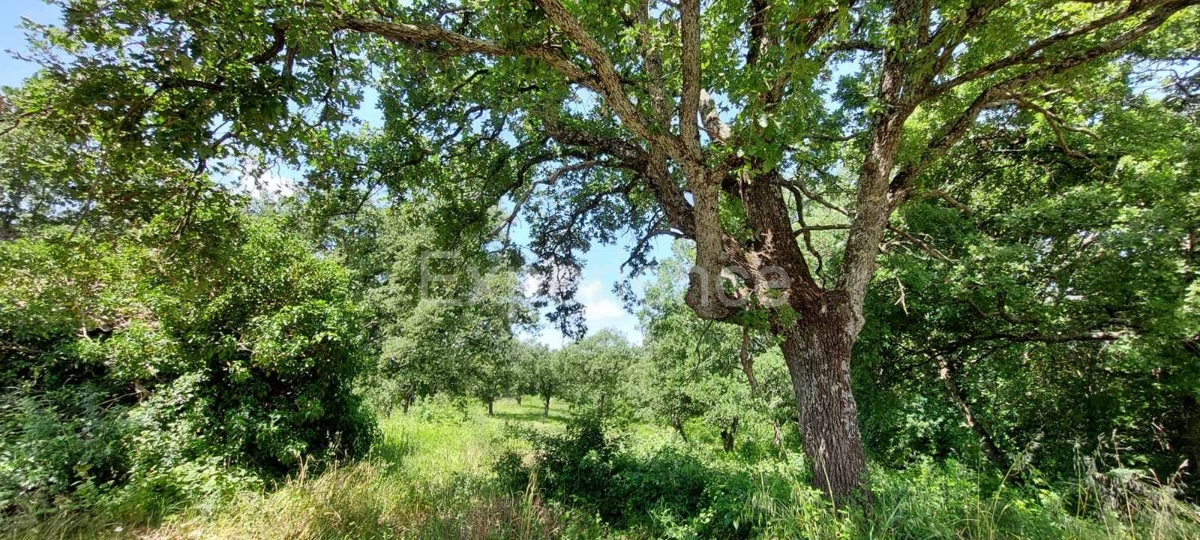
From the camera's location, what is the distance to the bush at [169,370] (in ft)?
14.1

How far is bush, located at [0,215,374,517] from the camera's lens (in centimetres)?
429

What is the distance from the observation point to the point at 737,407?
35.8 ft

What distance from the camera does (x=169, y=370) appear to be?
5.64 meters

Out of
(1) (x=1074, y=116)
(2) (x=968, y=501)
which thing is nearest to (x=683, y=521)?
(2) (x=968, y=501)

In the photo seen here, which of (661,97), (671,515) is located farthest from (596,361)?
(661,97)

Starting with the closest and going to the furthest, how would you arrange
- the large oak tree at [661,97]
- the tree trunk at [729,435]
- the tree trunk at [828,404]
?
the large oak tree at [661,97] < the tree trunk at [828,404] < the tree trunk at [729,435]

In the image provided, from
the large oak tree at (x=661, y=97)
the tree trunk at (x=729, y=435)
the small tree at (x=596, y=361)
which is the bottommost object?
the tree trunk at (x=729, y=435)

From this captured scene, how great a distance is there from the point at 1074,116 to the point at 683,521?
7.01 meters

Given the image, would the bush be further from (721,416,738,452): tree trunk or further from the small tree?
the small tree

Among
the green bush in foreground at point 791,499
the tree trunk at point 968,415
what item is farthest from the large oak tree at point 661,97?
the tree trunk at point 968,415

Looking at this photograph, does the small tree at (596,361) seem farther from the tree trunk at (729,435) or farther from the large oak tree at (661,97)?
the large oak tree at (661,97)

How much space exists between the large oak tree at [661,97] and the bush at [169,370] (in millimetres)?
1654

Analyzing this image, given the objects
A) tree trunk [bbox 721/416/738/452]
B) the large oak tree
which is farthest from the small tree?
the large oak tree

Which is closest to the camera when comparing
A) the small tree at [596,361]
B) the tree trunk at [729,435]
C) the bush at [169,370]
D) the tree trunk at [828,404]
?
the tree trunk at [828,404]
